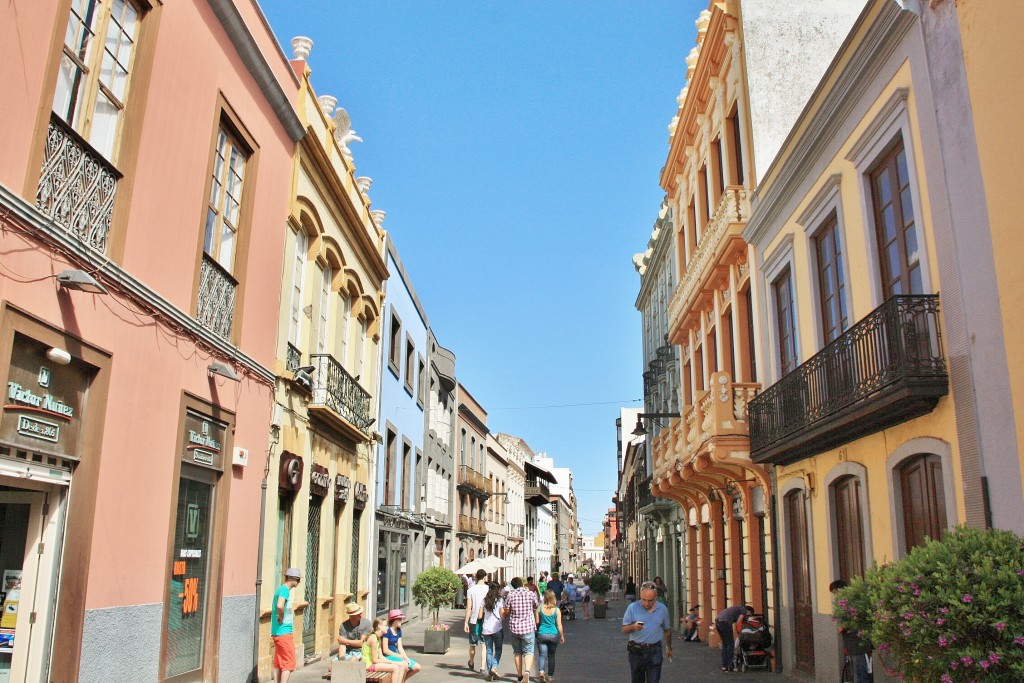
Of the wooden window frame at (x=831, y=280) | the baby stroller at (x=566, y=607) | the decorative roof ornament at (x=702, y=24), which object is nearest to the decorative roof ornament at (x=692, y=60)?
the decorative roof ornament at (x=702, y=24)

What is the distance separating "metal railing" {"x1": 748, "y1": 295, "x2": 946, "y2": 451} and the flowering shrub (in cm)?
301

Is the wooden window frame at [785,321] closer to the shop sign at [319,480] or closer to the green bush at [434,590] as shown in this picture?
the shop sign at [319,480]

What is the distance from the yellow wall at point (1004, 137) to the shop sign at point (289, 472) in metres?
9.56

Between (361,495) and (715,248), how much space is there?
365 inches

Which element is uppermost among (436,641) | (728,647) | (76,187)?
(76,187)

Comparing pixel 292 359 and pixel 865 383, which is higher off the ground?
pixel 292 359

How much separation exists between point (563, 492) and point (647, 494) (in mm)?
82372

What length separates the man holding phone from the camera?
9.99 metres

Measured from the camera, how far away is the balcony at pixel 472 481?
38.2 meters

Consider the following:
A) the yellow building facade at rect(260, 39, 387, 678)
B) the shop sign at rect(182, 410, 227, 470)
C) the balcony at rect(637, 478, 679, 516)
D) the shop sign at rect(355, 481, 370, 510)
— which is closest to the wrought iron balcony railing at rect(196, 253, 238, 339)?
the shop sign at rect(182, 410, 227, 470)

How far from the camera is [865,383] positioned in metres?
9.63

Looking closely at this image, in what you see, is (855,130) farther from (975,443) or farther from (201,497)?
(201,497)

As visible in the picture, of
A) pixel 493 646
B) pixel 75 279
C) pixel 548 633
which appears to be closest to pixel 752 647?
pixel 548 633

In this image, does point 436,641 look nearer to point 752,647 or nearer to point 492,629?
point 492,629
